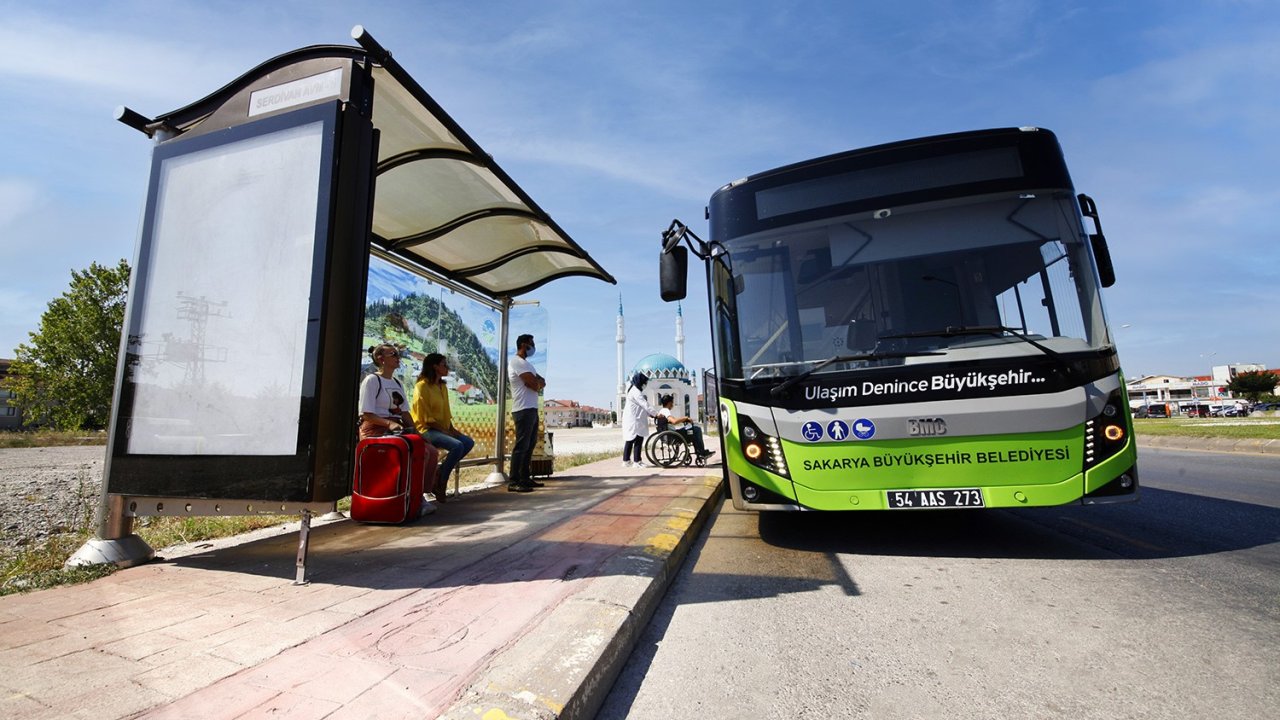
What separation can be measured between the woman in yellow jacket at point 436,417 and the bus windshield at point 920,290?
3.05m

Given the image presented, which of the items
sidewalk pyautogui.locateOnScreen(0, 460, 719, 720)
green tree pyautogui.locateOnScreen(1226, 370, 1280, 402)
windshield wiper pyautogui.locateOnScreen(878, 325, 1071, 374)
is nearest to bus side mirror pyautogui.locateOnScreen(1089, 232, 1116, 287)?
windshield wiper pyautogui.locateOnScreen(878, 325, 1071, 374)

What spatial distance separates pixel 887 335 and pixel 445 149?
3.66 m

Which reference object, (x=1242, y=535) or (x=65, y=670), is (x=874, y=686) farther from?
(x=1242, y=535)

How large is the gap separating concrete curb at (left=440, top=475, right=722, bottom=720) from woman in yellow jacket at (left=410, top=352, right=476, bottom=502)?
2.98m

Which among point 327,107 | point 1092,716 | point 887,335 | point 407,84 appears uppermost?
point 407,84

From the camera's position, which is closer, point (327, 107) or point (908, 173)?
point (327, 107)

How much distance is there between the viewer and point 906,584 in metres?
3.47

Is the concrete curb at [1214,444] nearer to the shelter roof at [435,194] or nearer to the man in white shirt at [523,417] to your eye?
the shelter roof at [435,194]

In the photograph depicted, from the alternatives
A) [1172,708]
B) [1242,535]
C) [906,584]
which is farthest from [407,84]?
[1242,535]

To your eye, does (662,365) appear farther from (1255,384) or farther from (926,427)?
(1255,384)

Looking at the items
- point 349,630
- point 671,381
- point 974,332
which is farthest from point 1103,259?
point 671,381

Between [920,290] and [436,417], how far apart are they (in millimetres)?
4629

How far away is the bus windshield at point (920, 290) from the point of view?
3998mm

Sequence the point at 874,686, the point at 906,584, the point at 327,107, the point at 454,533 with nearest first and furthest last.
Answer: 1. the point at 874,686
2. the point at 327,107
3. the point at 906,584
4. the point at 454,533
